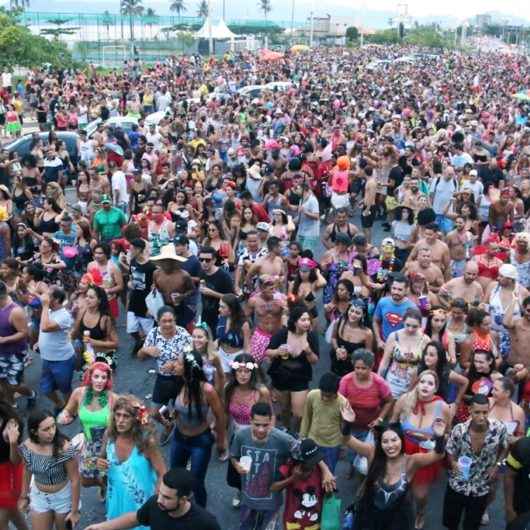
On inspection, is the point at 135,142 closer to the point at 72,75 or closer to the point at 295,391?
the point at 295,391

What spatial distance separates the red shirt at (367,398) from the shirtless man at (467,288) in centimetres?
190

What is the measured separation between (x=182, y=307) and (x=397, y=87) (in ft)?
94.6

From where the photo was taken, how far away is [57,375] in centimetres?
642

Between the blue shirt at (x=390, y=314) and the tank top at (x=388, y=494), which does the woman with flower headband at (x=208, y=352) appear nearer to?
the tank top at (x=388, y=494)

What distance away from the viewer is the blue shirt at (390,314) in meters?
6.51

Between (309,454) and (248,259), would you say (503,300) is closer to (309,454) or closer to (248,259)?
(248,259)

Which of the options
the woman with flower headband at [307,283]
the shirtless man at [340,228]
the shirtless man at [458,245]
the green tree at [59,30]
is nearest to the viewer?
→ the woman with flower headband at [307,283]

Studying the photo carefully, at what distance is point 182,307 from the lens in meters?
7.13

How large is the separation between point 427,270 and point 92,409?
157 inches

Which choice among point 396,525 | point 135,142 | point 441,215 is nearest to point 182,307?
point 396,525

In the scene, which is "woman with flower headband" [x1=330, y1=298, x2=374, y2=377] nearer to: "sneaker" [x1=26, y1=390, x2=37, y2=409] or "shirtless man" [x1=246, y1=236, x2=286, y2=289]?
"shirtless man" [x1=246, y1=236, x2=286, y2=289]

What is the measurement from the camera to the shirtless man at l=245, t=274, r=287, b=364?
6.36m

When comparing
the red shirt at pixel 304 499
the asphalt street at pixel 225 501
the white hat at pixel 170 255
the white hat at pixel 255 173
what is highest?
the white hat at pixel 170 255

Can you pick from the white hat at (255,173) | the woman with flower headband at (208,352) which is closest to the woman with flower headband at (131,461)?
the woman with flower headband at (208,352)
